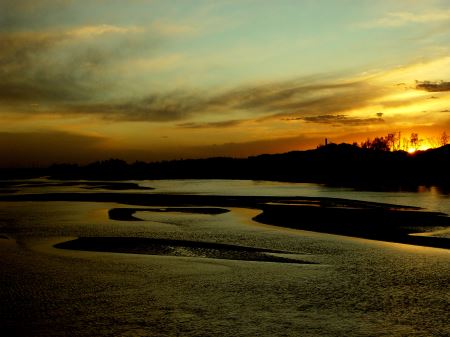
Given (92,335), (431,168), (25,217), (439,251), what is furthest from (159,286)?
(431,168)

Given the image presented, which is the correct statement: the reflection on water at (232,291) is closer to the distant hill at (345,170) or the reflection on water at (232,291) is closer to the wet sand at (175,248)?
the wet sand at (175,248)

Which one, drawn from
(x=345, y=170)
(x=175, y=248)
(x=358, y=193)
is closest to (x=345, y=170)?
(x=345, y=170)

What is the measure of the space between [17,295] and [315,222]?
587 inches

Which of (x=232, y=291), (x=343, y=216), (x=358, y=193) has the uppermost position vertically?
(x=358, y=193)

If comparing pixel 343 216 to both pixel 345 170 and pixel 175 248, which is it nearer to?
pixel 175 248

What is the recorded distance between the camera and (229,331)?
311 inches

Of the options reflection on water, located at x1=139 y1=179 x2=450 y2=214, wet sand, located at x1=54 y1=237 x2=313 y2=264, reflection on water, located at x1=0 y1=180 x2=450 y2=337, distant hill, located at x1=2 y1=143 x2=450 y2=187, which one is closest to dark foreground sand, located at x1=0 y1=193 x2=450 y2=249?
reflection on water, located at x1=0 y1=180 x2=450 y2=337

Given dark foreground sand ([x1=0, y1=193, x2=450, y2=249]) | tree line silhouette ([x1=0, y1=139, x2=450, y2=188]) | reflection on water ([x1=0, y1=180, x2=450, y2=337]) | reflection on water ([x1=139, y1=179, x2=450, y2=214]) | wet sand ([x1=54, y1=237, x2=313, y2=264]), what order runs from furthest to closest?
tree line silhouette ([x1=0, y1=139, x2=450, y2=188]) → reflection on water ([x1=139, y1=179, x2=450, y2=214]) → dark foreground sand ([x1=0, y1=193, x2=450, y2=249]) → wet sand ([x1=54, y1=237, x2=313, y2=264]) → reflection on water ([x1=0, y1=180, x2=450, y2=337])

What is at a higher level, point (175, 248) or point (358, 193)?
point (358, 193)

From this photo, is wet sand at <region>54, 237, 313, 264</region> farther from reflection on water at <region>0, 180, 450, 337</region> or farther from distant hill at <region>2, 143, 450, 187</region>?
distant hill at <region>2, 143, 450, 187</region>

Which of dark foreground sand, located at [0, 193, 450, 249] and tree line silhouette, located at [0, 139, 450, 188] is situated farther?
tree line silhouette, located at [0, 139, 450, 188]

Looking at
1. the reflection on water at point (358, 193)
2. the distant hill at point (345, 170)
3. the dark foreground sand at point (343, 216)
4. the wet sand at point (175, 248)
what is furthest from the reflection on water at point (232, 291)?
the distant hill at point (345, 170)

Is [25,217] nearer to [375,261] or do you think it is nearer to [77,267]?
[77,267]

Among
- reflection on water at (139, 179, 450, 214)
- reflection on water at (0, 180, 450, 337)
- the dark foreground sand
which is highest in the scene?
reflection on water at (139, 179, 450, 214)
